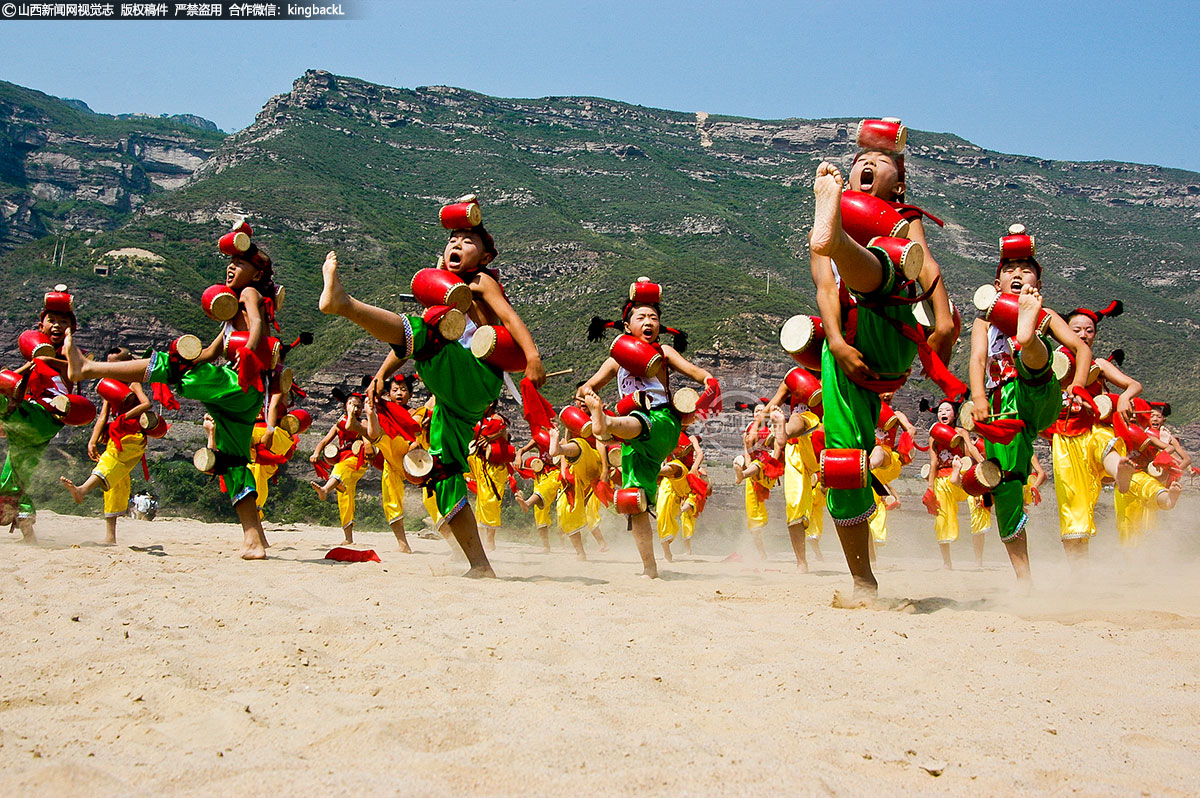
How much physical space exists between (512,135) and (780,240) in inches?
1494

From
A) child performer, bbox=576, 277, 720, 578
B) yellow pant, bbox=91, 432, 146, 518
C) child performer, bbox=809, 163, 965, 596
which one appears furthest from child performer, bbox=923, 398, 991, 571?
yellow pant, bbox=91, 432, 146, 518

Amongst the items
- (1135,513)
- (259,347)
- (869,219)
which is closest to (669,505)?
(1135,513)

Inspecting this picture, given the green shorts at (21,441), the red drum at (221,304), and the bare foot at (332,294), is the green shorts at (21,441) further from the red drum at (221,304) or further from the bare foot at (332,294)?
the bare foot at (332,294)

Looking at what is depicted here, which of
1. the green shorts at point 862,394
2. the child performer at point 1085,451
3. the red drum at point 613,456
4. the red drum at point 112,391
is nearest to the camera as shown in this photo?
the green shorts at point 862,394

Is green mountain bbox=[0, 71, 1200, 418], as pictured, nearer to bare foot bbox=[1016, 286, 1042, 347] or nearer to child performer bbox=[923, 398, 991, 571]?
child performer bbox=[923, 398, 991, 571]

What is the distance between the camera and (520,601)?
4.07 m

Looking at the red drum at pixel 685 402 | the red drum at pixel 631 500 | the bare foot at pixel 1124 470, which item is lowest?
the red drum at pixel 631 500

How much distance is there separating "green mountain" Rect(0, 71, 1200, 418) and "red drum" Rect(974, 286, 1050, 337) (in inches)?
1674

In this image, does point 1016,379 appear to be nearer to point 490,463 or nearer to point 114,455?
point 490,463

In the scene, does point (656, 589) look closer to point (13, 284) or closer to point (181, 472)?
point (181, 472)

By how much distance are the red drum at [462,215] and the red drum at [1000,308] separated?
315 centimetres

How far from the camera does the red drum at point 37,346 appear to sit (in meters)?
7.82

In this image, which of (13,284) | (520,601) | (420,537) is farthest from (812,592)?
(13,284)

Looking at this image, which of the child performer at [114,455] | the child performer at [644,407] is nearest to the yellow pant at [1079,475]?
the child performer at [644,407]
